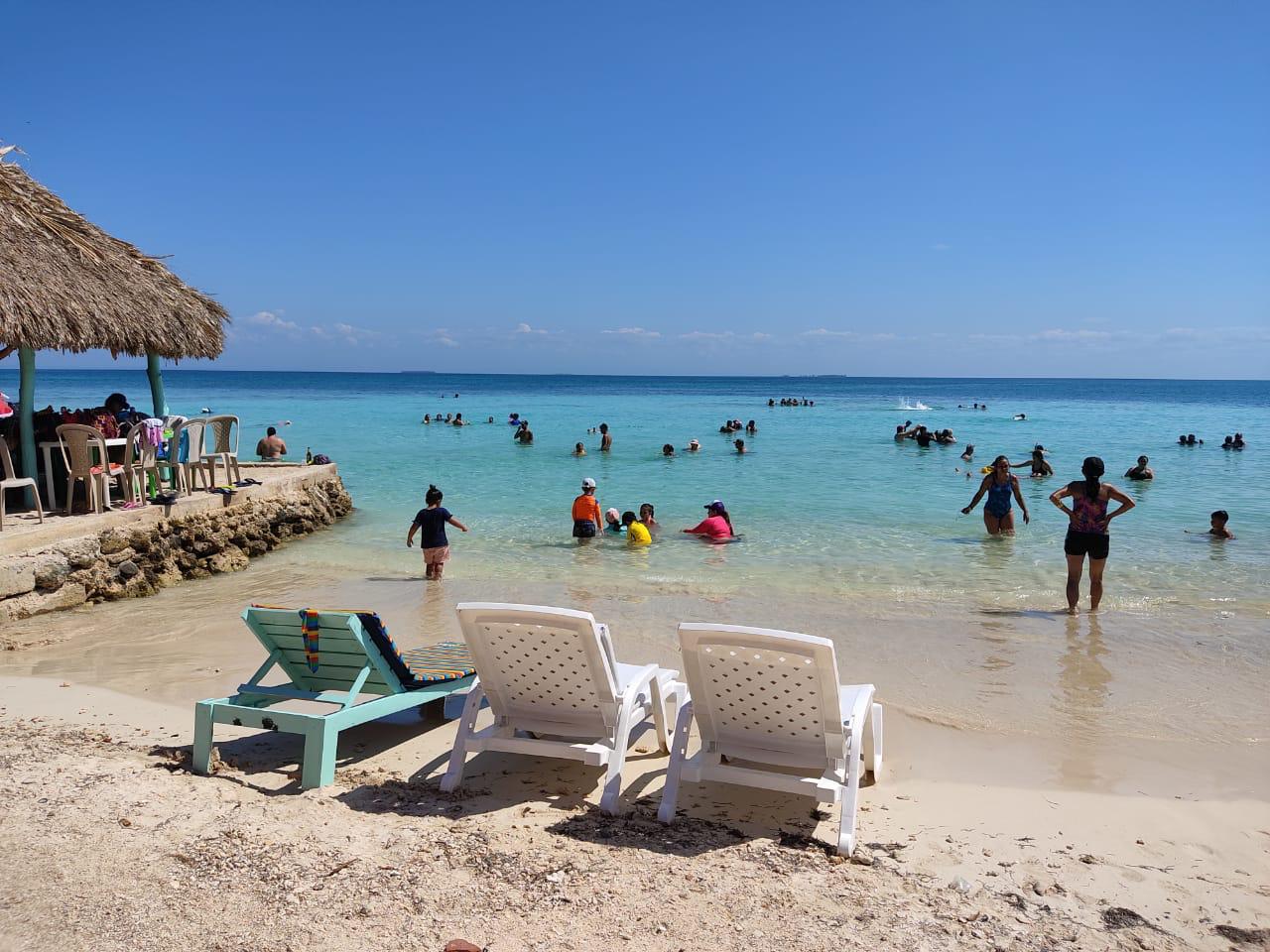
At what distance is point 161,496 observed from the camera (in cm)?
1098

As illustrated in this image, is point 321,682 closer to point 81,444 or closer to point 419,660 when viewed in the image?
point 419,660

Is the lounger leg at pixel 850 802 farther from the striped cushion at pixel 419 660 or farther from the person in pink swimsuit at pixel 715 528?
the person in pink swimsuit at pixel 715 528

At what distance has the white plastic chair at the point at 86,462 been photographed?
10016mm

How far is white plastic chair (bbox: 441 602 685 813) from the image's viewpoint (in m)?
4.45

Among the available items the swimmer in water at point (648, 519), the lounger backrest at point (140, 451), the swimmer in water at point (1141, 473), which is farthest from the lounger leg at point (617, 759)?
the swimmer in water at point (1141, 473)

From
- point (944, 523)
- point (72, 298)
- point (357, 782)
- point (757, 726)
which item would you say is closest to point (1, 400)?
point (72, 298)

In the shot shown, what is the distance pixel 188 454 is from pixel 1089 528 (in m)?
10.4

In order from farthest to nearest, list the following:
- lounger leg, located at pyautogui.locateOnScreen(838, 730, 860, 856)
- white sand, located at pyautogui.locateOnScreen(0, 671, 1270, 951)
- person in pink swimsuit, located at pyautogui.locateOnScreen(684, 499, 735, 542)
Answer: person in pink swimsuit, located at pyautogui.locateOnScreen(684, 499, 735, 542) → lounger leg, located at pyautogui.locateOnScreen(838, 730, 860, 856) → white sand, located at pyautogui.locateOnScreen(0, 671, 1270, 951)

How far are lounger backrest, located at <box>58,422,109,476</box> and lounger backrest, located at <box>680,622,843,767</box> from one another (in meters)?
8.43

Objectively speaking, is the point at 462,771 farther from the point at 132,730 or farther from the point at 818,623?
the point at 818,623

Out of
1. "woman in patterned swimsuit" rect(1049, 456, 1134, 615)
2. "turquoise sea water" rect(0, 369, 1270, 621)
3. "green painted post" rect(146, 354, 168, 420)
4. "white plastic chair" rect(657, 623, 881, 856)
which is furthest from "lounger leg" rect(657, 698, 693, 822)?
"green painted post" rect(146, 354, 168, 420)

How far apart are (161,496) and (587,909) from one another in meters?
9.37

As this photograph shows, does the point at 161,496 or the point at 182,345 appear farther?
A: the point at 182,345

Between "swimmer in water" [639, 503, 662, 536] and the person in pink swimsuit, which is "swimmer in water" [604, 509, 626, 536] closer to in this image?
"swimmer in water" [639, 503, 662, 536]
